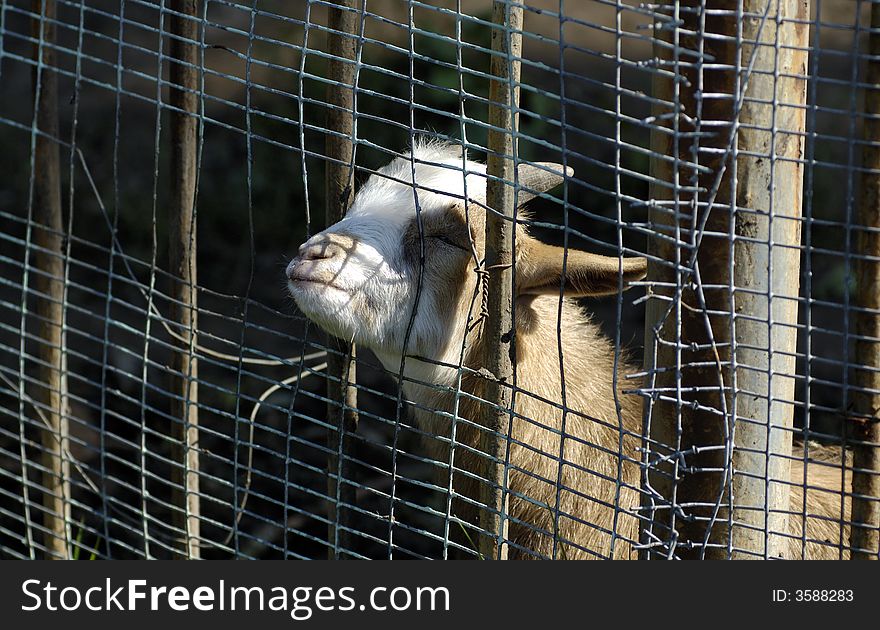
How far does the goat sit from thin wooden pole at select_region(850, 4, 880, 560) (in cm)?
68

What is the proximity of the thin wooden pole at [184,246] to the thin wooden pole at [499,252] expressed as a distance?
1248 millimetres

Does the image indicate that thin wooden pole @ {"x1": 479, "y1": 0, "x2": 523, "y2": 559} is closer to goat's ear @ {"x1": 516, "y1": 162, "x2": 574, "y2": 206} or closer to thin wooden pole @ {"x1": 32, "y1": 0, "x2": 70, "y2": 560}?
goat's ear @ {"x1": 516, "y1": 162, "x2": 574, "y2": 206}

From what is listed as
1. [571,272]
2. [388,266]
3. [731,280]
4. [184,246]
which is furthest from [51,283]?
[731,280]

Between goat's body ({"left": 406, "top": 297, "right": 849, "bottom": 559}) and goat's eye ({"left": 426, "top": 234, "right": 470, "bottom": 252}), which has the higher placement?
goat's eye ({"left": 426, "top": 234, "right": 470, "bottom": 252})

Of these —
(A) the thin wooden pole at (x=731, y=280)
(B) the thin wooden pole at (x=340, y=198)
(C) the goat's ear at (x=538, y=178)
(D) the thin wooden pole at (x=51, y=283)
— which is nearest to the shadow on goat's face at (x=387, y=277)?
(B) the thin wooden pole at (x=340, y=198)

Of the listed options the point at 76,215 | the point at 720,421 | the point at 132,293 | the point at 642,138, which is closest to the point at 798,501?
the point at 720,421

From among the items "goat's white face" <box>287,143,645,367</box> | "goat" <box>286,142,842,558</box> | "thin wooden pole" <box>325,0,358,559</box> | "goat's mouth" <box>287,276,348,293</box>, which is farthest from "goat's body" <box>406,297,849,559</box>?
"goat's mouth" <box>287,276,348,293</box>

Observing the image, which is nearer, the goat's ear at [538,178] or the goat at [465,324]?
the goat's ear at [538,178]

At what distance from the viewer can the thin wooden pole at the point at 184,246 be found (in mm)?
3900

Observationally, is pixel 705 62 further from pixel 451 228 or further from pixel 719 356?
pixel 451 228

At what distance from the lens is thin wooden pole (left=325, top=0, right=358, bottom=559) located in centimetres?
346

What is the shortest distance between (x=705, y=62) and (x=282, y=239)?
19.1ft

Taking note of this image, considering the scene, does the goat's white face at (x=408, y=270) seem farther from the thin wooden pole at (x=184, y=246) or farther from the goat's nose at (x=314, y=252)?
the thin wooden pole at (x=184, y=246)

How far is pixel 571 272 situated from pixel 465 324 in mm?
559
